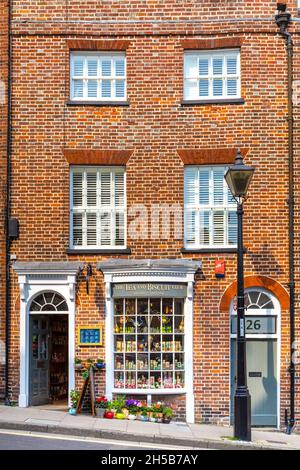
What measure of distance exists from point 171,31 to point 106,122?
2.53 m

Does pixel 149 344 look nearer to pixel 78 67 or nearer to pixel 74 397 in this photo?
pixel 74 397

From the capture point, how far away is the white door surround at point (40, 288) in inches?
758

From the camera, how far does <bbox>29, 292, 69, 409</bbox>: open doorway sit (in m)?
19.6

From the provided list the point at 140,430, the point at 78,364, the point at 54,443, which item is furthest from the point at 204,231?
the point at 54,443

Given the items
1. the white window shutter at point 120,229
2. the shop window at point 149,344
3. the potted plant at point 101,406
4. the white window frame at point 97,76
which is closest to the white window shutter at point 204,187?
the white window shutter at point 120,229

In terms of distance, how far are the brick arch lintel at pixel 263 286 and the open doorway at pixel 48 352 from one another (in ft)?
11.7

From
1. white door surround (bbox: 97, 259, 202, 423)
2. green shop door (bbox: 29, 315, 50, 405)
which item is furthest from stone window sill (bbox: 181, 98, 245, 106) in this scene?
green shop door (bbox: 29, 315, 50, 405)

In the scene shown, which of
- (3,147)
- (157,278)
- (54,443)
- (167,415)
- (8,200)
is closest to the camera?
(54,443)

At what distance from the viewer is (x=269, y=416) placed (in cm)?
1927

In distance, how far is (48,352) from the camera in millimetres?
20625

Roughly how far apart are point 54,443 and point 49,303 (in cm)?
514
